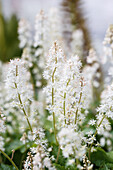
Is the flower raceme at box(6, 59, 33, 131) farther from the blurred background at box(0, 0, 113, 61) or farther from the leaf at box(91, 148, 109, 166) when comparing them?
the blurred background at box(0, 0, 113, 61)

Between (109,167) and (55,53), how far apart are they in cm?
32

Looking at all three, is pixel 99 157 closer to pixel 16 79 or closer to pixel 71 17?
pixel 16 79

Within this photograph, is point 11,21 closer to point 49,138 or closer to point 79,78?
point 49,138

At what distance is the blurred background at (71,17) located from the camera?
1236 millimetres

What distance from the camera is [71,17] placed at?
1234 mm

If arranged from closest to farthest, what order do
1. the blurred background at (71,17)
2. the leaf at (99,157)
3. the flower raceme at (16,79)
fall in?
the flower raceme at (16,79)
the leaf at (99,157)
the blurred background at (71,17)

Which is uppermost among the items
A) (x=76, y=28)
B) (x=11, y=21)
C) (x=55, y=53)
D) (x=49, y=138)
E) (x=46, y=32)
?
(x=11, y=21)

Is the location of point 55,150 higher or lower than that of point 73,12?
lower

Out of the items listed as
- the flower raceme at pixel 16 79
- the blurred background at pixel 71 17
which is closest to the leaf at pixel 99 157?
the flower raceme at pixel 16 79

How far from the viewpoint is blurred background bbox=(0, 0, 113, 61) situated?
1.24 meters

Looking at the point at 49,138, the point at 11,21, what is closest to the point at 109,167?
the point at 49,138

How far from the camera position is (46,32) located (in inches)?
33.6

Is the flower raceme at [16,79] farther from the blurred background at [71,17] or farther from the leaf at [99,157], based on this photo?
the blurred background at [71,17]

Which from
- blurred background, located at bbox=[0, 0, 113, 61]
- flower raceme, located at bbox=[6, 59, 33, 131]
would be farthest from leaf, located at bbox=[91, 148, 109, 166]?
blurred background, located at bbox=[0, 0, 113, 61]
